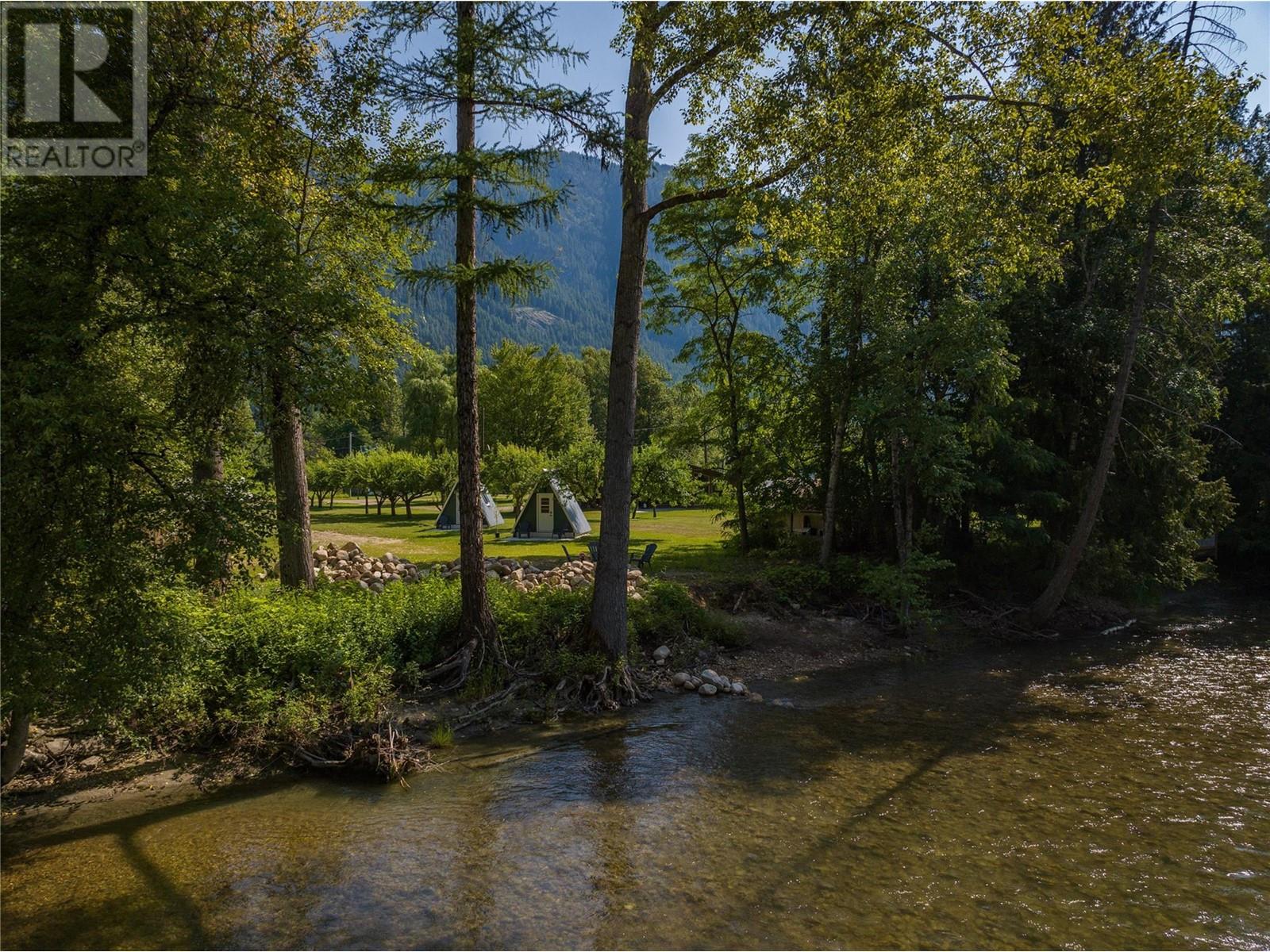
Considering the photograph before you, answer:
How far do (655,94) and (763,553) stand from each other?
13.1 metres

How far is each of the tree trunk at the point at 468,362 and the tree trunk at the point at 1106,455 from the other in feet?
43.2

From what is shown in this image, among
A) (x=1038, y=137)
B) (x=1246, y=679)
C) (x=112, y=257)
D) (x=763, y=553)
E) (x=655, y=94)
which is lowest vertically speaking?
(x=1246, y=679)

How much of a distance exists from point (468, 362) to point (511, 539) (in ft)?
47.8

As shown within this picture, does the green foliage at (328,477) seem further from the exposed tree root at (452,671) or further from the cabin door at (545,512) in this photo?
the exposed tree root at (452,671)

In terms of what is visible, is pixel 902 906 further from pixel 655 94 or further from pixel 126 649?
pixel 655 94

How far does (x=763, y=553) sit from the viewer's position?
20.1m

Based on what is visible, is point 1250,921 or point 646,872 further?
point 646,872

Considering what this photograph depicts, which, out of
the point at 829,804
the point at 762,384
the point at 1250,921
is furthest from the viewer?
the point at 762,384

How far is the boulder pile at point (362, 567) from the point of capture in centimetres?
Result: 1435

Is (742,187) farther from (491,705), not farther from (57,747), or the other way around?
(57,747)

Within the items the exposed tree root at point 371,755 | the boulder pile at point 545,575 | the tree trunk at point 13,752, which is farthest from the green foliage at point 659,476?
the tree trunk at point 13,752

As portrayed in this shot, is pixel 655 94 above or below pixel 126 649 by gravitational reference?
above

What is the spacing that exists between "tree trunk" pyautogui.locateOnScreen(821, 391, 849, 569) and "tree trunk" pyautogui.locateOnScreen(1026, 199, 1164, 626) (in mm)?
4920

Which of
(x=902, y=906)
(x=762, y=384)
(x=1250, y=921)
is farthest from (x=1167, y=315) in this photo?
(x=902, y=906)
